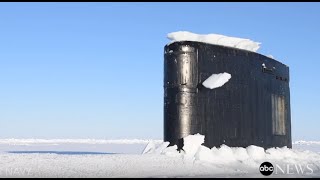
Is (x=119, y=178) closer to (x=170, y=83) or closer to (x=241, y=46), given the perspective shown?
(x=170, y=83)

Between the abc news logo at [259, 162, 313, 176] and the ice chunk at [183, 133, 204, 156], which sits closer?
the abc news logo at [259, 162, 313, 176]

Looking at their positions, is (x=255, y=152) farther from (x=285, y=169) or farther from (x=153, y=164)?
(x=153, y=164)

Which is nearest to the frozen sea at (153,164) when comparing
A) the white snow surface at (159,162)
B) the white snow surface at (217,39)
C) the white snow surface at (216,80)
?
the white snow surface at (159,162)

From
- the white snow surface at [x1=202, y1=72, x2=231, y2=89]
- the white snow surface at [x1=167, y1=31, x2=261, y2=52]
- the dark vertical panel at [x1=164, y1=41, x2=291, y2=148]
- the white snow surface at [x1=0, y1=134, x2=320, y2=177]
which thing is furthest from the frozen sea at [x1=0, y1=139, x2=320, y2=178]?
the white snow surface at [x1=167, y1=31, x2=261, y2=52]

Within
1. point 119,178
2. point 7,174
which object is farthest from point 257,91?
point 7,174

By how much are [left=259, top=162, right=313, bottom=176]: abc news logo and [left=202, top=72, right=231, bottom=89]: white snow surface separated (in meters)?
2.37

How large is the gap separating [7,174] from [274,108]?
9198mm

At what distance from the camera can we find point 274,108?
14.2m

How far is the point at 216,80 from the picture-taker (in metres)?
11.6

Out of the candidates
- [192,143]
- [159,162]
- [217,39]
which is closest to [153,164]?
[159,162]

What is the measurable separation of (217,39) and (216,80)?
168 cm

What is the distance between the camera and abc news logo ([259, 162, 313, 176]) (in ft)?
34.6

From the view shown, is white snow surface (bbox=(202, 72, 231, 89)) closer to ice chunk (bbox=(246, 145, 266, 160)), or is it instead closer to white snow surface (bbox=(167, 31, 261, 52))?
white snow surface (bbox=(167, 31, 261, 52))

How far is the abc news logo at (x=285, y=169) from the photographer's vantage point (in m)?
10.5
